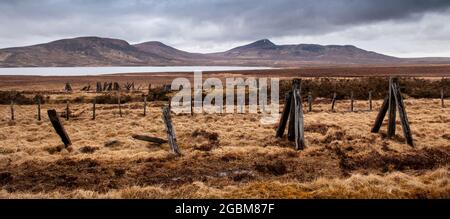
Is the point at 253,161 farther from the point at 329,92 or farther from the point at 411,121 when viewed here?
the point at 329,92

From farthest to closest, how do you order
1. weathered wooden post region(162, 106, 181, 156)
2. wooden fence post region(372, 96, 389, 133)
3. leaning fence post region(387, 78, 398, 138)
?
wooden fence post region(372, 96, 389, 133) < leaning fence post region(387, 78, 398, 138) < weathered wooden post region(162, 106, 181, 156)

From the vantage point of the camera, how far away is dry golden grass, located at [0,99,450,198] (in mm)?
8852

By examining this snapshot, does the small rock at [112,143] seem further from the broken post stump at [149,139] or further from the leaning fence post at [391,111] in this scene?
the leaning fence post at [391,111]

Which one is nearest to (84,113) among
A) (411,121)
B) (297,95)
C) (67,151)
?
(67,151)

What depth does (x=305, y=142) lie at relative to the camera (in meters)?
15.4

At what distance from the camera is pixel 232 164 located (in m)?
12.5

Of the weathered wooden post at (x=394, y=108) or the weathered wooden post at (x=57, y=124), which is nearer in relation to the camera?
the weathered wooden post at (x=394, y=108)

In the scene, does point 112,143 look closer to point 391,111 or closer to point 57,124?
point 57,124

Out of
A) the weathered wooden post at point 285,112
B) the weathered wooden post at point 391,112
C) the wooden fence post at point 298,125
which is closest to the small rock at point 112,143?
the weathered wooden post at point 285,112

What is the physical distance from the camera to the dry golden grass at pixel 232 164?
8.85 meters

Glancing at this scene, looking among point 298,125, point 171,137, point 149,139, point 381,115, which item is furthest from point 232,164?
point 381,115

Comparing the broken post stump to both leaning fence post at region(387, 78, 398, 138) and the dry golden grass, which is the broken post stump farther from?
leaning fence post at region(387, 78, 398, 138)

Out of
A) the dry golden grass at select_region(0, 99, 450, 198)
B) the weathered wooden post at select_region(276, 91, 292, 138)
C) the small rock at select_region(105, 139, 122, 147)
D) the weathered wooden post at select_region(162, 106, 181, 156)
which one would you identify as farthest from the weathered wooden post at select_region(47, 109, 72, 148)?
the weathered wooden post at select_region(276, 91, 292, 138)
